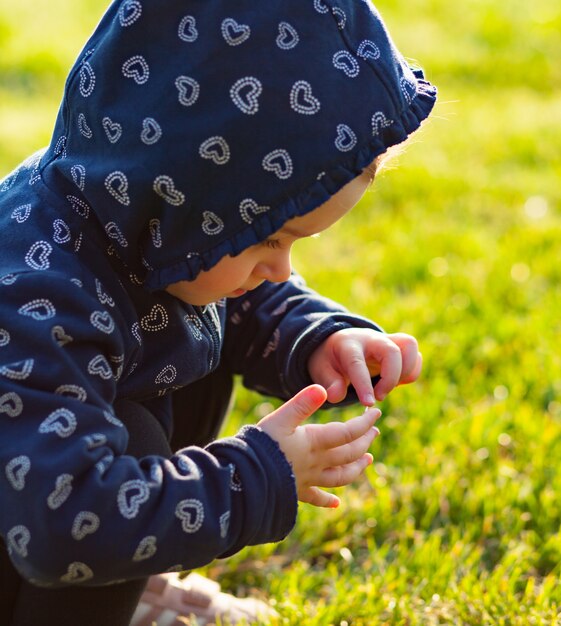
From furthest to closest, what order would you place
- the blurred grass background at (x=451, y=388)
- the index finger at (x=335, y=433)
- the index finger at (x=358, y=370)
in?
the blurred grass background at (x=451, y=388) → the index finger at (x=358, y=370) → the index finger at (x=335, y=433)

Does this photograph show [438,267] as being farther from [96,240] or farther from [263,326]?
[96,240]

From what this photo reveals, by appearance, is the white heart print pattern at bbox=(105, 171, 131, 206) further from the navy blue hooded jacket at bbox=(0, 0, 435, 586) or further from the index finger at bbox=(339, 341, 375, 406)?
the index finger at bbox=(339, 341, 375, 406)

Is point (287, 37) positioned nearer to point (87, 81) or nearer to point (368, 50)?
point (368, 50)

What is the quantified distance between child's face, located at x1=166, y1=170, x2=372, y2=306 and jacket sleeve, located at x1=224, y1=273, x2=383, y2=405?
35 centimetres

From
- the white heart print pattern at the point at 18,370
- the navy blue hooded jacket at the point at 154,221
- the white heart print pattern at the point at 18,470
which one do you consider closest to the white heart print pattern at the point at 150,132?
the navy blue hooded jacket at the point at 154,221

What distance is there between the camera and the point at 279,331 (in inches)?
78.0

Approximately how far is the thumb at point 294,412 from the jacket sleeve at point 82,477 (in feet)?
0.26

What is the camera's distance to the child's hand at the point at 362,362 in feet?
5.97

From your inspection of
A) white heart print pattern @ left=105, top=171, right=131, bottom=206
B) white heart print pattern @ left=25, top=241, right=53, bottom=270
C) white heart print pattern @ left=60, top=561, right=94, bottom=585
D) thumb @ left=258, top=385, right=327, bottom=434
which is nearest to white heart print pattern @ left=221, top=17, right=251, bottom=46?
white heart print pattern @ left=105, top=171, right=131, bottom=206

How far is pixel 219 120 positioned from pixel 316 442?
50 centimetres

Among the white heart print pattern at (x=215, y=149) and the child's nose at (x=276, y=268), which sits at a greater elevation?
the white heart print pattern at (x=215, y=149)

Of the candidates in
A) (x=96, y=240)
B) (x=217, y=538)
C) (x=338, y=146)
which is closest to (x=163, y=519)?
(x=217, y=538)

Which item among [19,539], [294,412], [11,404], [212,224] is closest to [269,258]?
[212,224]

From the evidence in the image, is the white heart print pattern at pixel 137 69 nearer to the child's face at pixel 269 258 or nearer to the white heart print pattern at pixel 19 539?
the child's face at pixel 269 258
